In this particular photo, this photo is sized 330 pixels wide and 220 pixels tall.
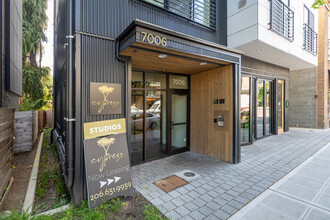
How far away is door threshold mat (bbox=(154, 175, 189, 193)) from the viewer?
11.5 feet

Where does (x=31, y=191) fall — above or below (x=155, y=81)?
below

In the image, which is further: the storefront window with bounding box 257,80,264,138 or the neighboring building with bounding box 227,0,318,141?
the storefront window with bounding box 257,80,264,138

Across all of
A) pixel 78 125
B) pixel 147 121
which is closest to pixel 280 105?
pixel 147 121

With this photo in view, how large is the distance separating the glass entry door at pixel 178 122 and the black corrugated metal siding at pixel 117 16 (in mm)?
2117

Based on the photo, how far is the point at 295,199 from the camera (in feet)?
9.98

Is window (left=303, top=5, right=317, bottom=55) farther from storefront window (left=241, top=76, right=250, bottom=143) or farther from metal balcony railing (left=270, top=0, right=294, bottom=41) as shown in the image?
storefront window (left=241, top=76, right=250, bottom=143)

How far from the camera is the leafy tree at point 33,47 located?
1166 centimetres

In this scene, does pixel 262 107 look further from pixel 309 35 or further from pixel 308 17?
pixel 308 17

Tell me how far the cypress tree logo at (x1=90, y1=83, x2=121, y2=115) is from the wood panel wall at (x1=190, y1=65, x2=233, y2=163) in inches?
122

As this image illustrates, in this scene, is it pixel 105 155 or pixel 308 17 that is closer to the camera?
pixel 105 155

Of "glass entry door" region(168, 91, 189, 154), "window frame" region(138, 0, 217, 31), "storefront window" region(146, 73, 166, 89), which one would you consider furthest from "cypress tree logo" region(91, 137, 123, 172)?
"window frame" region(138, 0, 217, 31)

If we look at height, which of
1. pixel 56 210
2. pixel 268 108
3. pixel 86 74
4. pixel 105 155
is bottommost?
pixel 56 210

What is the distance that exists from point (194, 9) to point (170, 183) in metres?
5.03

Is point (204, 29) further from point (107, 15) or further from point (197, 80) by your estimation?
point (107, 15)
